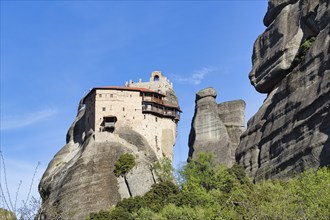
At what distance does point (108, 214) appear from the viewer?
194 feet

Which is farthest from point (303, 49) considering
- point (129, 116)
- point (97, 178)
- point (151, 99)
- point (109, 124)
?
point (151, 99)

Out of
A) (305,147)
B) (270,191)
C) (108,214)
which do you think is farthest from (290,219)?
(108,214)

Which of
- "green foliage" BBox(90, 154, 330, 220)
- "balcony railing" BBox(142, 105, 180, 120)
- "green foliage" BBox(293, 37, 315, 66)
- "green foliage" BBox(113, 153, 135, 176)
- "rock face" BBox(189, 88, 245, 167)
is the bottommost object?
"green foliage" BBox(90, 154, 330, 220)

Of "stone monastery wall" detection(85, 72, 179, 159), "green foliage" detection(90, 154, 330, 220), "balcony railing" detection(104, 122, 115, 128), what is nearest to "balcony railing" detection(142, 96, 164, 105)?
"stone monastery wall" detection(85, 72, 179, 159)

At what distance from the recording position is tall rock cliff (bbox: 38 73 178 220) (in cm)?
7062

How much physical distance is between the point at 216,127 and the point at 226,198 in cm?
3847

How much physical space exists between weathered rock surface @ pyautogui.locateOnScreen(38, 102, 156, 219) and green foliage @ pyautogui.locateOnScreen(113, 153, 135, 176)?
0.63 m

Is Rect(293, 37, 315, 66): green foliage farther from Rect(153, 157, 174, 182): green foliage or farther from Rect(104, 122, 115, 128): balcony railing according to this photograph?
Rect(104, 122, 115, 128): balcony railing

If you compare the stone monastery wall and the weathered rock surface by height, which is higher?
the stone monastery wall

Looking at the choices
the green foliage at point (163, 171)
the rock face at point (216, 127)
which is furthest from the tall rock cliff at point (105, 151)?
the rock face at point (216, 127)

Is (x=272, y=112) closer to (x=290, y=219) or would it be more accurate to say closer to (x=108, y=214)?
(x=108, y=214)

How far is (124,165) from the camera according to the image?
73.4 m

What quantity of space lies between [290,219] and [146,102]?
65.6 meters

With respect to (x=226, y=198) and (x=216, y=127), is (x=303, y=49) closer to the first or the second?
(x=226, y=198)
